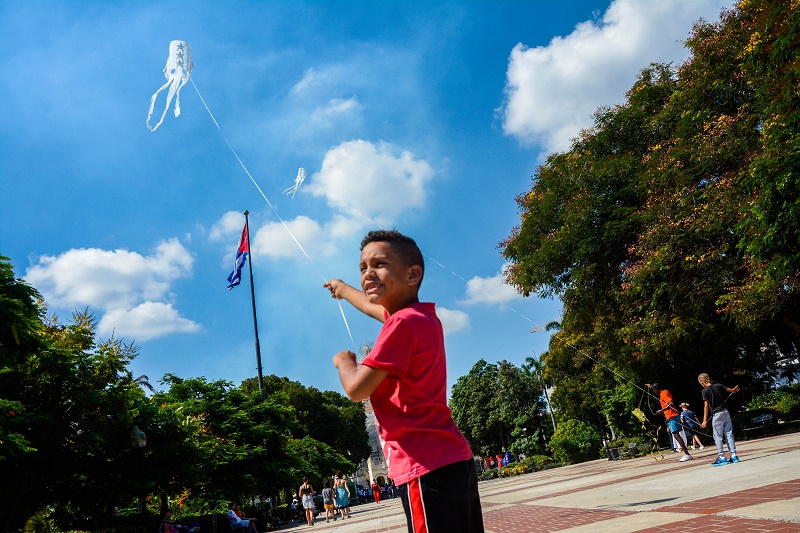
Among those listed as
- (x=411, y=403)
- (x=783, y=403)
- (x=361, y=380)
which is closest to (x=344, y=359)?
(x=361, y=380)

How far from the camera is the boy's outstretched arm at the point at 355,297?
2.50 metres

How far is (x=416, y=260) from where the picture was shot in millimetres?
2287

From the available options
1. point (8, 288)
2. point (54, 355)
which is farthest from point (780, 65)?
point (54, 355)

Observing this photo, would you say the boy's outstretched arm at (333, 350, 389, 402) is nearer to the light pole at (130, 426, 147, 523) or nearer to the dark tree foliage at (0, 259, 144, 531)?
the dark tree foliage at (0, 259, 144, 531)

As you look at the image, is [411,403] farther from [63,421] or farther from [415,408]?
[63,421]

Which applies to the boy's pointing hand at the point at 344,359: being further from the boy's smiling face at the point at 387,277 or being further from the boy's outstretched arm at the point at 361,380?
the boy's smiling face at the point at 387,277

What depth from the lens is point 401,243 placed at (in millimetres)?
2254

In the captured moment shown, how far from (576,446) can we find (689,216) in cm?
2157

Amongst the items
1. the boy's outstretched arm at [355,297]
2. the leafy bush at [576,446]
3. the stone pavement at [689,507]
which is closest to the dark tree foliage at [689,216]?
the stone pavement at [689,507]

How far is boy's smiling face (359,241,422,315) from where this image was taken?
2201 millimetres

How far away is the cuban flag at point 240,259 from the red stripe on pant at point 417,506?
23.5 metres

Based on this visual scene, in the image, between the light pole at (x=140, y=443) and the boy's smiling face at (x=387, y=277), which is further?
the light pole at (x=140, y=443)

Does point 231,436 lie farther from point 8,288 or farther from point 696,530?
point 696,530

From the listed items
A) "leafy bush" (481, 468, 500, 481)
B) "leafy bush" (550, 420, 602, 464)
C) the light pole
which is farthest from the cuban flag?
"leafy bush" (481, 468, 500, 481)
